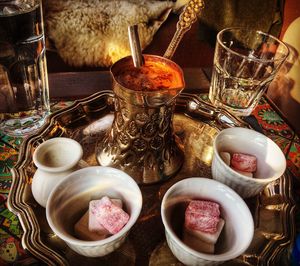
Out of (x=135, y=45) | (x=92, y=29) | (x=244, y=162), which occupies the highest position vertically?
(x=135, y=45)

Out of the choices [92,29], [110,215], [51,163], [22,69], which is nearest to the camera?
[110,215]

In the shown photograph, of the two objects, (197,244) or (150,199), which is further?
(150,199)

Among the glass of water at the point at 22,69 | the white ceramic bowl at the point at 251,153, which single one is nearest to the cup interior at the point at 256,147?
the white ceramic bowl at the point at 251,153

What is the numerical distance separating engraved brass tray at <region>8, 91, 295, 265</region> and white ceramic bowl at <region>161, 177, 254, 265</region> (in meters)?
0.07

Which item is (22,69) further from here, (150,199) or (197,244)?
(197,244)

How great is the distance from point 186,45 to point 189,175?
3.84 ft

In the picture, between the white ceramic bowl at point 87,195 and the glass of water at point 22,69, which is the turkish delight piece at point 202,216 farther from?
the glass of water at point 22,69

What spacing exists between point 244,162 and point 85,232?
1.12 feet

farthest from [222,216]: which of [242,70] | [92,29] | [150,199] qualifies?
[92,29]

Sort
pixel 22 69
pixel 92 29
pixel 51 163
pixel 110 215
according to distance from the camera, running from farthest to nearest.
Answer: pixel 92 29
pixel 22 69
pixel 51 163
pixel 110 215

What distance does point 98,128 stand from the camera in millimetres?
841

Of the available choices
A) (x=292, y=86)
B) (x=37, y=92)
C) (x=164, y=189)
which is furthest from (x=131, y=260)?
(x=292, y=86)

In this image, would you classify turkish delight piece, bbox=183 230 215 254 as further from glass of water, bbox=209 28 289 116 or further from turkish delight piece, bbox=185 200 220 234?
glass of water, bbox=209 28 289 116

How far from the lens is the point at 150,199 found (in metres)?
0.69
